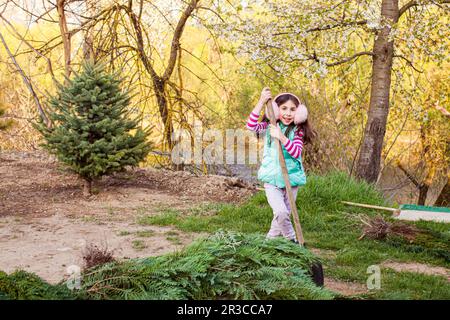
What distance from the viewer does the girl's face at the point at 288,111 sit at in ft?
14.9

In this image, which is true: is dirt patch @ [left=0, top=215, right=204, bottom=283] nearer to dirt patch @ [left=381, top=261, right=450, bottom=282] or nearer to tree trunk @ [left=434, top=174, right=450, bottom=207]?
dirt patch @ [left=381, top=261, right=450, bottom=282]

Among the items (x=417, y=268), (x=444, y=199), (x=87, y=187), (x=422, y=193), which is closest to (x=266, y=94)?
(x=417, y=268)

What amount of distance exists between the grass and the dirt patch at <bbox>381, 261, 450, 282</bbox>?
0.30 feet

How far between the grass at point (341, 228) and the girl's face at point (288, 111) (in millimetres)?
1244

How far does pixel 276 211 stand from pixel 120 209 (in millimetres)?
2873

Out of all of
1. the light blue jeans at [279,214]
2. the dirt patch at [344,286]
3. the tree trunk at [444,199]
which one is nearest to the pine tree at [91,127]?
the light blue jeans at [279,214]

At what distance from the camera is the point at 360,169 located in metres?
8.67

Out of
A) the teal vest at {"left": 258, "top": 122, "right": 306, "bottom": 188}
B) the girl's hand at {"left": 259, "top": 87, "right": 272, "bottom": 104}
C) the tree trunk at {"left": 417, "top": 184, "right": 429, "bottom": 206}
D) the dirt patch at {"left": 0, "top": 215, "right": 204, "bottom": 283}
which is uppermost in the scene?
the girl's hand at {"left": 259, "top": 87, "right": 272, "bottom": 104}

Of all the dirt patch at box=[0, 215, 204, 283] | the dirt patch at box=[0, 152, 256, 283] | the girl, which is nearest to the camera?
the girl

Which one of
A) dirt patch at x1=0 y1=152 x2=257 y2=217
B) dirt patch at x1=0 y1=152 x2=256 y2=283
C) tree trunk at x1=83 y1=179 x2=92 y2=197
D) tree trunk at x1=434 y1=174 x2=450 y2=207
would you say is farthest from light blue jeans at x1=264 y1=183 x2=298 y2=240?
tree trunk at x1=434 y1=174 x2=450 y2=207

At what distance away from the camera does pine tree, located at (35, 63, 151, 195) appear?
702 centimetres

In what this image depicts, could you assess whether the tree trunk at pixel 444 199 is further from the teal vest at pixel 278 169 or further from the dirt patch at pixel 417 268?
the teal vest at pixel 278 169
